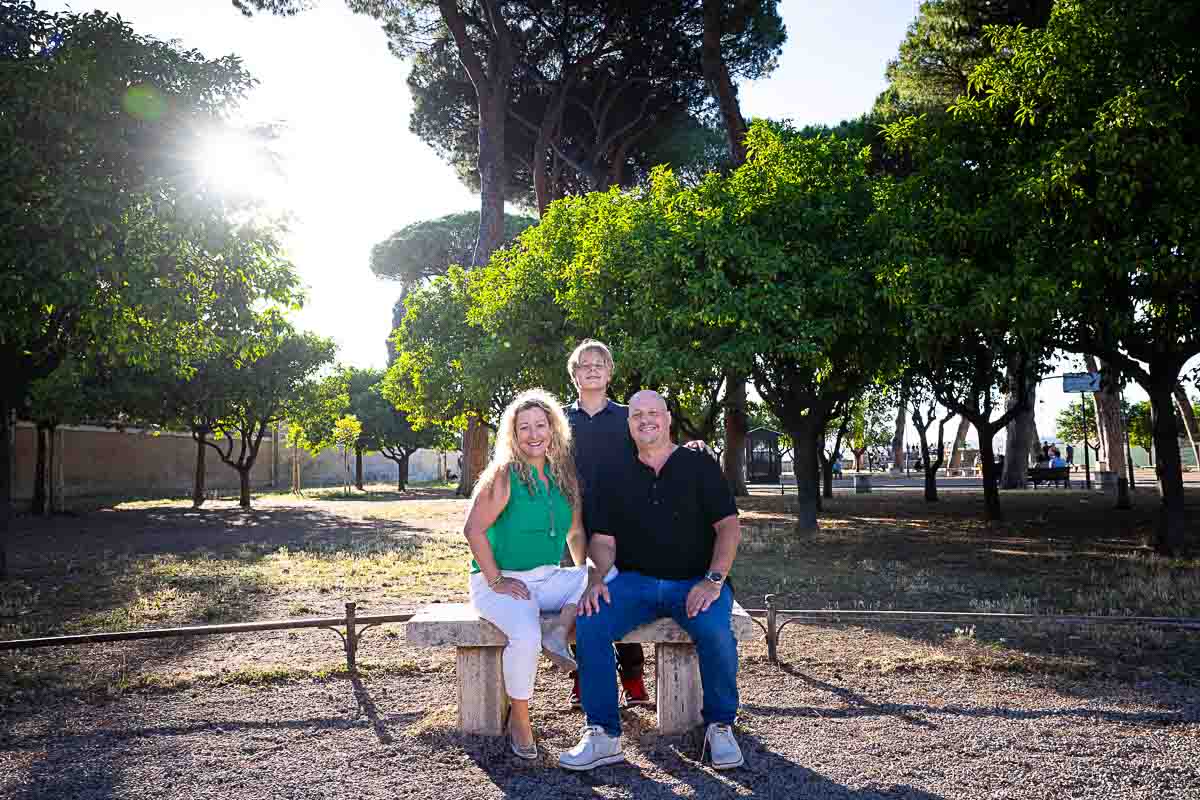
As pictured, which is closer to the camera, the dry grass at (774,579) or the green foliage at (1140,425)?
the dry grass at (774,579)

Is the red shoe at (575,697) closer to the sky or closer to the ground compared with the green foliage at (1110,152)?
closer to the ground

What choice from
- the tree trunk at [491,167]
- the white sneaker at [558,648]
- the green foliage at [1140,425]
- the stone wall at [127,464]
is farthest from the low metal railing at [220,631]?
the green foliage at [1140,425]

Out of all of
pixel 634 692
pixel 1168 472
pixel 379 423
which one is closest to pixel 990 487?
pixel 1168 472

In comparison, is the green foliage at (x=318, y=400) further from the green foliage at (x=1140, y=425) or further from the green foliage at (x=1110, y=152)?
the green foliage at (x=1140, y=425)

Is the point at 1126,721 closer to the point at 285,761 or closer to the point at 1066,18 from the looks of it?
the point at 285,761

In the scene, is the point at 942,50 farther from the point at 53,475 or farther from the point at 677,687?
the point at 53,475

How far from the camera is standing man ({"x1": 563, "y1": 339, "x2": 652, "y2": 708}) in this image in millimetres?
4676

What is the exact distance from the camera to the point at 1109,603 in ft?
24.8

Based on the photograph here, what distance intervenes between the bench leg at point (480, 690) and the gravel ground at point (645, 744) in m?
0.11

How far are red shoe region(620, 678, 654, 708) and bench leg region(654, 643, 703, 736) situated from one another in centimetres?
51

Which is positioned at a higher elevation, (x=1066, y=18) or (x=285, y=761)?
(x=1066, y=18)

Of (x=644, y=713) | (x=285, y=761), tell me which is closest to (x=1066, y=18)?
(x=644, y=713)

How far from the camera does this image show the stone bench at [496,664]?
4.21 meters

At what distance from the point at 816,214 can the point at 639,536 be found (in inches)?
365
